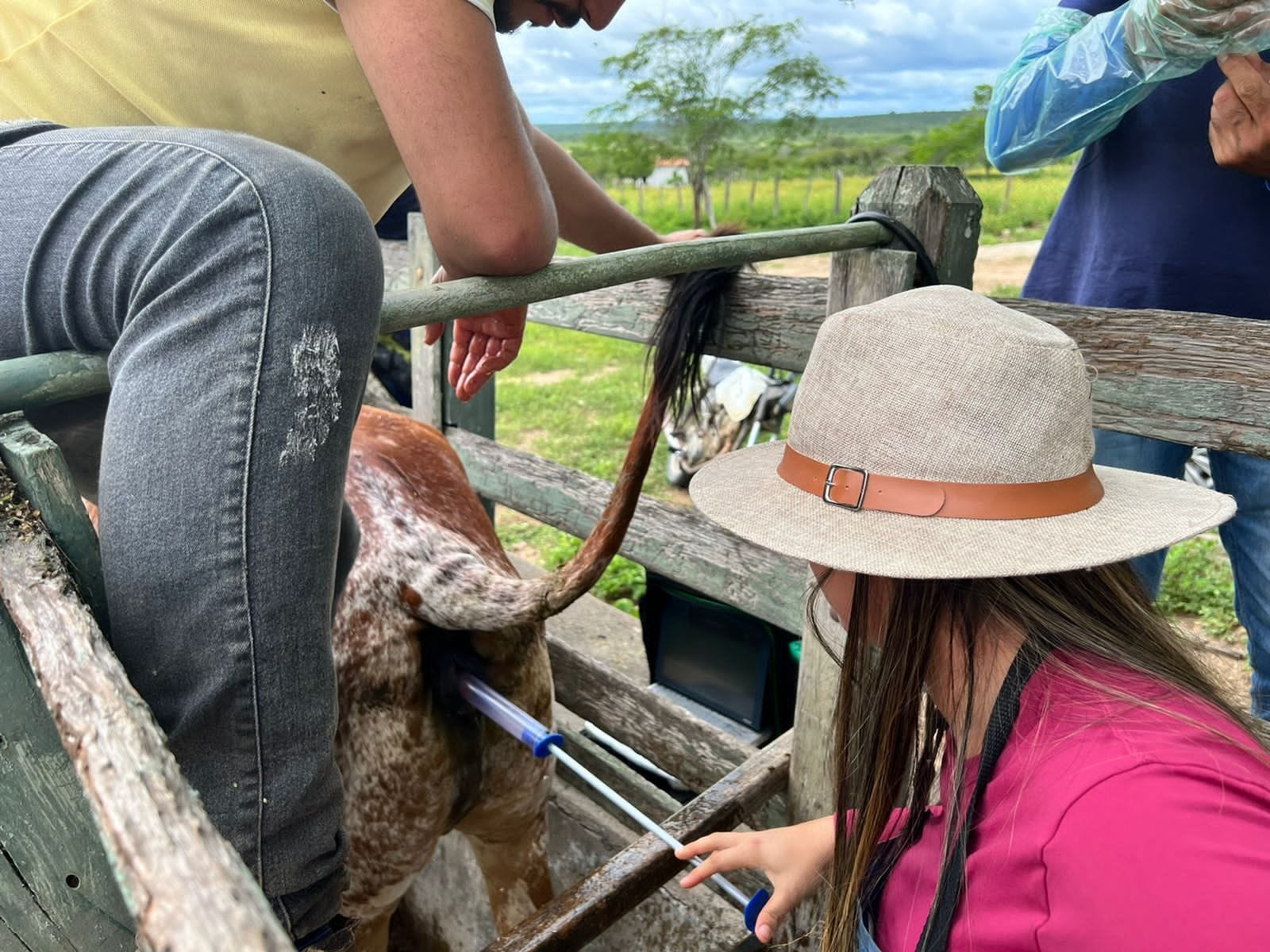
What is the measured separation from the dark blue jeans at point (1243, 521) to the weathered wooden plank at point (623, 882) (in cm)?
89

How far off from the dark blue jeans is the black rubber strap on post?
1.48ft

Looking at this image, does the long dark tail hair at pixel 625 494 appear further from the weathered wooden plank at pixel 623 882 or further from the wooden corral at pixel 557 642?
the weathered wooden plank at pixel 623 882

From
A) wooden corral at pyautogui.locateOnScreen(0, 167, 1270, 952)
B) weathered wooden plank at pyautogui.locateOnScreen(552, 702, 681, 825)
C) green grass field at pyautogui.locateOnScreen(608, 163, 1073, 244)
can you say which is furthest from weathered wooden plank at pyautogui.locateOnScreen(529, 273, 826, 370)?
green grass field at pyautogui.locateOnScreen(608, 163, 1073, 244)

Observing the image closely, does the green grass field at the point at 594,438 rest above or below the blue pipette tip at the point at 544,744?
below

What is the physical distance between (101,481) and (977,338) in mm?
805

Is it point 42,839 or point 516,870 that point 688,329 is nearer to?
point 516,870

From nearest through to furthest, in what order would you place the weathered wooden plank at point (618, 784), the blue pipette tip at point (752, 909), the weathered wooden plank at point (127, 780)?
the weathered wooden plank at point (127, 780) < the blue pipette tip at point (752, 909) < the weathered wooden plank at point (618, 784)

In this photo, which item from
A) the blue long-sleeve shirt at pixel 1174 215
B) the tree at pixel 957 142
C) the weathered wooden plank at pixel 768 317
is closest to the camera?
the blue long-sleeve shirt at pixel 1174 215

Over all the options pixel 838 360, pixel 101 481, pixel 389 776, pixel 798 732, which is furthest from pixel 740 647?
pixel 101 481

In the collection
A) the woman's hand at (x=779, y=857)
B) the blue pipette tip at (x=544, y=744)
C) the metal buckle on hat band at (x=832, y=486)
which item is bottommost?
the blue pipette tip at (x=544, y=744)

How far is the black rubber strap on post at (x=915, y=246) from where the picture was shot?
1.72 metres

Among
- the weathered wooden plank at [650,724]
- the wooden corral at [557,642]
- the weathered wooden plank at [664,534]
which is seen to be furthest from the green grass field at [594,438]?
the weathered wooden plank at [650,724]

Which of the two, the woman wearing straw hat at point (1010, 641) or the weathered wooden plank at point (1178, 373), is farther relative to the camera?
the weathered wooden plank at point (1178, 373)

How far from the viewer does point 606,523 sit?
6.01 feet
